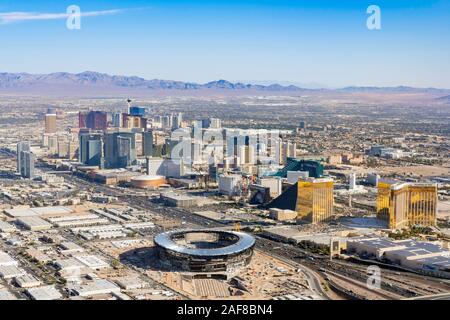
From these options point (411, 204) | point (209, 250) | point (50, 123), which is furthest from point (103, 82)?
point (209, 250)

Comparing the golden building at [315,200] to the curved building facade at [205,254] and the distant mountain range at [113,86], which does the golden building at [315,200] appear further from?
the distant mountain range at [113,86]

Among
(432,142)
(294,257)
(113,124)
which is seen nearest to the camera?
(294,257)

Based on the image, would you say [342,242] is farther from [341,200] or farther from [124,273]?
[341,200]

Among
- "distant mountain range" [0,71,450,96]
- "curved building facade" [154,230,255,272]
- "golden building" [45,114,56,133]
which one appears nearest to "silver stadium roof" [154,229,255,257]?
"curved building facade" [154,230,255,272]

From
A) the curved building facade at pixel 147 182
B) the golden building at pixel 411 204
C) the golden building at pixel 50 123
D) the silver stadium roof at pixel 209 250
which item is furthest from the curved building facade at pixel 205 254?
the golden building at pixel 50 123

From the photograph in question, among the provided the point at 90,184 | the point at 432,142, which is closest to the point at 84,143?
the point at 90,184

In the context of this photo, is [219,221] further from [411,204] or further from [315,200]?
[411,204]
